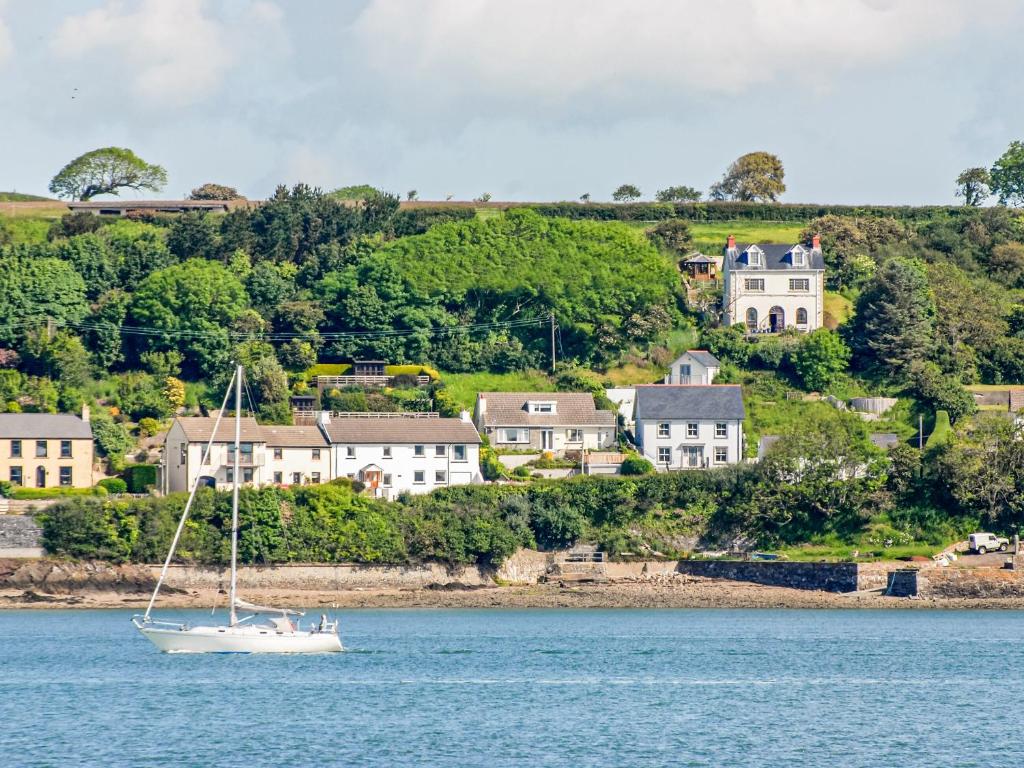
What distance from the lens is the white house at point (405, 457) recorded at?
8575 cm

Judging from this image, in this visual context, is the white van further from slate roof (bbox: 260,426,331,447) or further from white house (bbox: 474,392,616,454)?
slate roof (bbox: 260,426,331,447)

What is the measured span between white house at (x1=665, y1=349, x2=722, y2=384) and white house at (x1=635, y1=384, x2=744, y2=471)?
19.0ft

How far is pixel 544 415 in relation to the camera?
90.9 m

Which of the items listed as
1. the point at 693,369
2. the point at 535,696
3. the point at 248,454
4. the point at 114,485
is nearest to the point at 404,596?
the point at 248,454

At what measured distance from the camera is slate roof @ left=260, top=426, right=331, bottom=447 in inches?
3344

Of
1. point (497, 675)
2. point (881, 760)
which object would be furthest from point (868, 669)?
point (881, 760)

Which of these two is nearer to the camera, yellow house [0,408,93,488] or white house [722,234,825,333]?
yellow house [0,408,93,488]

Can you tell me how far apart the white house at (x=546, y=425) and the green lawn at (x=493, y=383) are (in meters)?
4.56

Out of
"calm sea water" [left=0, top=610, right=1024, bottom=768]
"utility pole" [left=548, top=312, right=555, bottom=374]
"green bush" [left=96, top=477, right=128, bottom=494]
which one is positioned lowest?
"calm sea water" [left=0, top=610, right=1024, bottom=768]

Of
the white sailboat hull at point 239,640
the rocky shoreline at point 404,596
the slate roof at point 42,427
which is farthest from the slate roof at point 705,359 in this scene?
the white sailboat hull at point 239,640

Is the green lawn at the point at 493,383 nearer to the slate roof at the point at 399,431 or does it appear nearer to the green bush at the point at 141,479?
the slate roof at the point at 399,431

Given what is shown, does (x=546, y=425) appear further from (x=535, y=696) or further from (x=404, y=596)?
(x=535, y=696)

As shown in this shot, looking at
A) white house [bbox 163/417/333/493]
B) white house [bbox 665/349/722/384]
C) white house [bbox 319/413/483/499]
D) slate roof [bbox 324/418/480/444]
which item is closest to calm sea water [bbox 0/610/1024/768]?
white house [bbox 163/417/333/493]

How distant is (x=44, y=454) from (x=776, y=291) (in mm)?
43273
